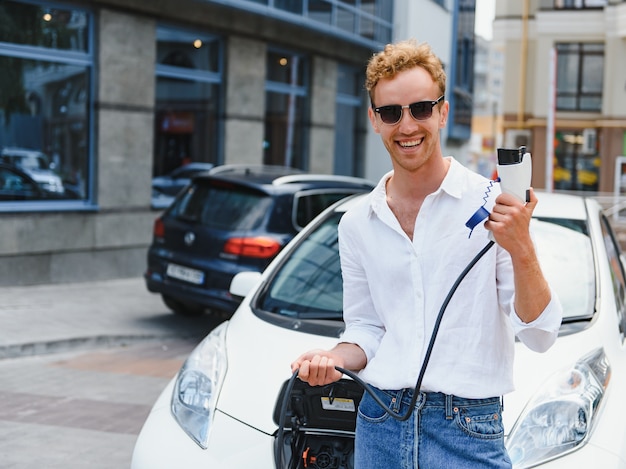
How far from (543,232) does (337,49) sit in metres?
14.7

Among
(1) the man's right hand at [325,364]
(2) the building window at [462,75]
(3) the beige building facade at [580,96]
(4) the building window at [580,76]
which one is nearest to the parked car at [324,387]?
(1) the man's right hand at [325,364]

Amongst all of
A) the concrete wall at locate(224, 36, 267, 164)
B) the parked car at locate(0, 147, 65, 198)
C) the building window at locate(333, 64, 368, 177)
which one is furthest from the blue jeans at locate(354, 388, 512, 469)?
the building window at locate(333, 64, 368, 177)

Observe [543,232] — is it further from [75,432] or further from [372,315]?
[75,432]

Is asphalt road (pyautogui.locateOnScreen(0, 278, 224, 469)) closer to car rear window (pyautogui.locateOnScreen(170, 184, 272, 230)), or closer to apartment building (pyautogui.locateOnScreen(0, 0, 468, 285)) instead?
apartment building (pyautogui.locateOnScreen(0, 0, 468, 285))

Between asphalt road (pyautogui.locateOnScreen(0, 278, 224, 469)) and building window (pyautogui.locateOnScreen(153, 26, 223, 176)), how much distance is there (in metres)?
3.12

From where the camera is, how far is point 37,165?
39.6 ft

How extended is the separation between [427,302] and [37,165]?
414 inches

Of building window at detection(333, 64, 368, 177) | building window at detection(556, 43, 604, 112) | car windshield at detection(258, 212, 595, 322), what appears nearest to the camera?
car windshield at detection(258, 212, 595, 322)

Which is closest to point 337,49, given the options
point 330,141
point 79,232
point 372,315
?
point 330,141

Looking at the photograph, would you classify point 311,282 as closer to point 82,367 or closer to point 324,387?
point 324,387

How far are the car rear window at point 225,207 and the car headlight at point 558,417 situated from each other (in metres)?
5.41

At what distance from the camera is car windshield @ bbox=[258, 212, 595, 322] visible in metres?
4.34

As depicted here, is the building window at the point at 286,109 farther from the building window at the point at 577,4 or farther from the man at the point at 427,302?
the building window at the point at 577,4

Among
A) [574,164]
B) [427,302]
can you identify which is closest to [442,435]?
[427,302]
